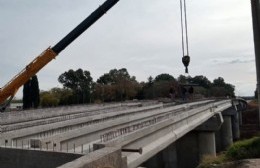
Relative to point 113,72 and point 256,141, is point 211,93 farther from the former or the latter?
point 256,141

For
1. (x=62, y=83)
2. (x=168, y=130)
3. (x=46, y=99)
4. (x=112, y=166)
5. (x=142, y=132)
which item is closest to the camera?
(x=112, y=166)

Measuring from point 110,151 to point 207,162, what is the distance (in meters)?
26.0

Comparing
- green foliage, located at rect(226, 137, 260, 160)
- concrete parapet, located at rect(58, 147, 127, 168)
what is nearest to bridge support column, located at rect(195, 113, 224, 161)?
green foliage, located at rect(226, 137, 260, 160)

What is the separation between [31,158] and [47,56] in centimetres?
1415

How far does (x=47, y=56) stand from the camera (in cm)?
2420

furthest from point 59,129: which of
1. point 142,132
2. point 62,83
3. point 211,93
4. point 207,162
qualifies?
point 211,93

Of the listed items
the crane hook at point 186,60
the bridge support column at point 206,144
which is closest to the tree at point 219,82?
the bridge support column at point 206,144

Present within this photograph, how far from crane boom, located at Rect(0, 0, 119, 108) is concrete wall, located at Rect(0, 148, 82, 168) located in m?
12.9

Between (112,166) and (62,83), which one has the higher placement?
(62,83)

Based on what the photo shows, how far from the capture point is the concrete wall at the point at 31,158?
33.1 feet

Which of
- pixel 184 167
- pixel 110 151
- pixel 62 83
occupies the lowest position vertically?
pixel 184 167

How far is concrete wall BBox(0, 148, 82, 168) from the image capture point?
10078 millimetres

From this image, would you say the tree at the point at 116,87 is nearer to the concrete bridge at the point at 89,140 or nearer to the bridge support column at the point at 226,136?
the bridge support column at the point at 226,136

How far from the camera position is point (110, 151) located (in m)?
9.49
